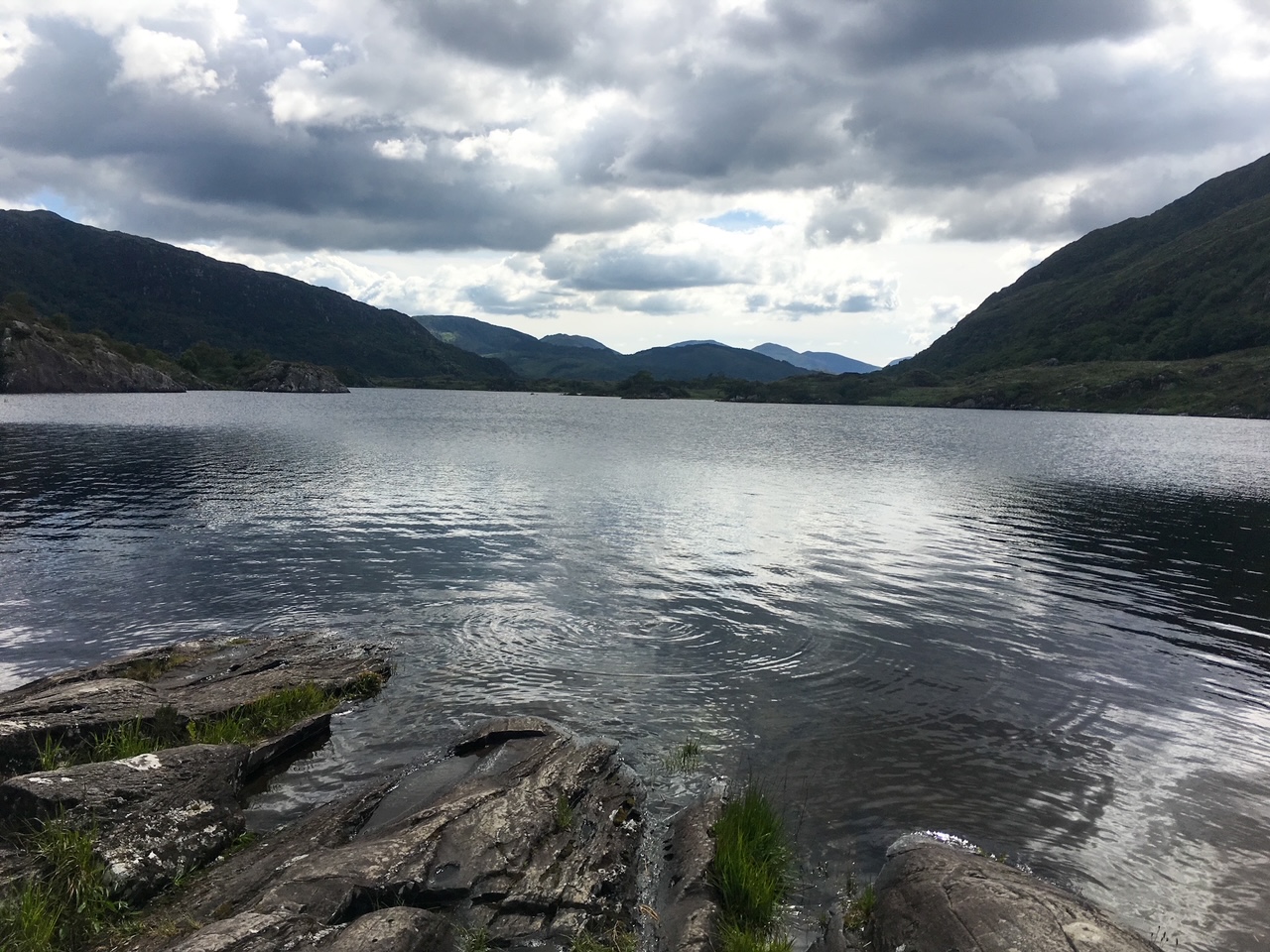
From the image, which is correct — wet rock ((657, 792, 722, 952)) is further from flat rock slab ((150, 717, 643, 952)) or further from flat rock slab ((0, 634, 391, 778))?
flat rock slab ((0, 634, 391, 778))

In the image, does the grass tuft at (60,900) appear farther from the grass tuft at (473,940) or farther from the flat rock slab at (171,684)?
the grass tuft at (473,940)

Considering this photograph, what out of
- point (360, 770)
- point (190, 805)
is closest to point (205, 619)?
point (360, 770)

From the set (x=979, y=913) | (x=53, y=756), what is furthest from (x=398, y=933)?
(x=53, y=756)

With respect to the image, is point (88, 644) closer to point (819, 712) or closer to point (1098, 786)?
point (819, 712)

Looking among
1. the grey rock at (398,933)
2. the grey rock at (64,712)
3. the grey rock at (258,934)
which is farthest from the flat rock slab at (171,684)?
the grey rock at (398,933)

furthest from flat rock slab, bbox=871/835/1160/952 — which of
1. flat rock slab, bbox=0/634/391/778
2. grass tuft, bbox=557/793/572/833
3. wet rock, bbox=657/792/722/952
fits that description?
flat rock slab, bbox=0/634/391/778

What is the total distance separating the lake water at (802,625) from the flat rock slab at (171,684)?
2.31 m

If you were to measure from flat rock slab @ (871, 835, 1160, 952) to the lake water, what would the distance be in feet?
6.61

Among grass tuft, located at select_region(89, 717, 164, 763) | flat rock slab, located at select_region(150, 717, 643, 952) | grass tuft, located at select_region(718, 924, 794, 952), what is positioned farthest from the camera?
grass tuft, located at select_region(89, 717, 164, 763)

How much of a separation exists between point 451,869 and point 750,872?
5.27 m

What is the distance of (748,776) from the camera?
57.8 ft

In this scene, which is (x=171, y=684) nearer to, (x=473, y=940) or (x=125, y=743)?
(x=125, y=743)

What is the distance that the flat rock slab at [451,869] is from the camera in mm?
10219

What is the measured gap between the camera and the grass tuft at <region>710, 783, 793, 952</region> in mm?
11523
